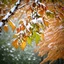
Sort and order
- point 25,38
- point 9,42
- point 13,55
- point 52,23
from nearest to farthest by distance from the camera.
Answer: point 25,38
point 52,23
point 13,55
point 9,42

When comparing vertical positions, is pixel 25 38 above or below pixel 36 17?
below

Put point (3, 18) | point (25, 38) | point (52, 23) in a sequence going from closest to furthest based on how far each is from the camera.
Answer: point (3, 18) < point (25, 38) < point (52, 23)

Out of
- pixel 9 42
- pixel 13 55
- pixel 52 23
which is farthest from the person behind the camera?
pixel 9 42

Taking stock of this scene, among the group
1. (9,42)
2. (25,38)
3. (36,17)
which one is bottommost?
(9,42)

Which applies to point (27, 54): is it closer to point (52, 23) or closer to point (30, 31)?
point (52, 23)

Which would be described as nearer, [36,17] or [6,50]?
[36,17]

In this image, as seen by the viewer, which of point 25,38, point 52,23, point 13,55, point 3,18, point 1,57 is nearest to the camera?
point 3,18

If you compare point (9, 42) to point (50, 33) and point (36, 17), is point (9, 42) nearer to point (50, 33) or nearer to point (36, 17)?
point (50, 33)

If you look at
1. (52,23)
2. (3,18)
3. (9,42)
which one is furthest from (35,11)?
(9,42)

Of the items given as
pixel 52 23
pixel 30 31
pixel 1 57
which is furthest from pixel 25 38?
pixel 1 57
